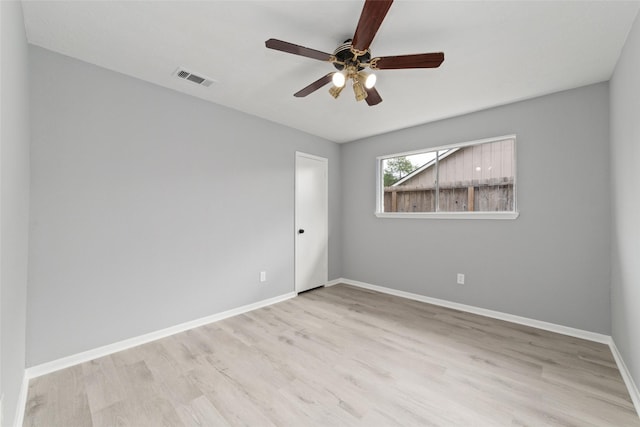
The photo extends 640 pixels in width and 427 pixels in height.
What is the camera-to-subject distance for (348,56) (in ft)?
6.31

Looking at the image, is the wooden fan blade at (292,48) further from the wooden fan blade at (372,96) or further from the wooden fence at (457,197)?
the wooden fence at (457,197)

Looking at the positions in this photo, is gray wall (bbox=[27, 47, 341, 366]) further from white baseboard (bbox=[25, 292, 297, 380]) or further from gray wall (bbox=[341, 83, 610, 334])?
gray wall (bbox=[341, 83, 610, 334])

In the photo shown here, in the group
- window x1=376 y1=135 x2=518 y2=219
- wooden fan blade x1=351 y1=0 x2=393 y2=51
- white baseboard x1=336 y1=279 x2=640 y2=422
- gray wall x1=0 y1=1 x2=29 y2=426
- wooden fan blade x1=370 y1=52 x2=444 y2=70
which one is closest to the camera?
gray wall x1=0 y1=1 x2=29 y2=426

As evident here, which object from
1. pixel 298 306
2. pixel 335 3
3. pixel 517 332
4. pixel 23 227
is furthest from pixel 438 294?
pixel 23 227

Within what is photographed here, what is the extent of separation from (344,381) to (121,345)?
202 cm

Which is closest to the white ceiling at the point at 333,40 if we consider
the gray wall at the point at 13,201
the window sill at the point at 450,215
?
the gray wall at the point at 13,201

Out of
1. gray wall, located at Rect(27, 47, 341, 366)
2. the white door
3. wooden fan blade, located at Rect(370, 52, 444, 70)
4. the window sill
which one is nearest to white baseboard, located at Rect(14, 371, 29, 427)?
gray wall, located at Rect(27, 47, 341, 366)

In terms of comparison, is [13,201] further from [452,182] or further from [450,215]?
[452,182]

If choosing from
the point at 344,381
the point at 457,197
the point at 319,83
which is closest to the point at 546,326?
the point at 457,197

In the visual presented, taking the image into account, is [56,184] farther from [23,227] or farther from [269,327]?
[269,327]

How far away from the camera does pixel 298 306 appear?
3.61 m

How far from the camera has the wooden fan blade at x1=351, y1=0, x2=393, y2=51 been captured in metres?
1.36

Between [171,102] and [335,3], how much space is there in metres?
2.01

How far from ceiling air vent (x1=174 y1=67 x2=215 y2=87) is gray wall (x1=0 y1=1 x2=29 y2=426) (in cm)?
98
